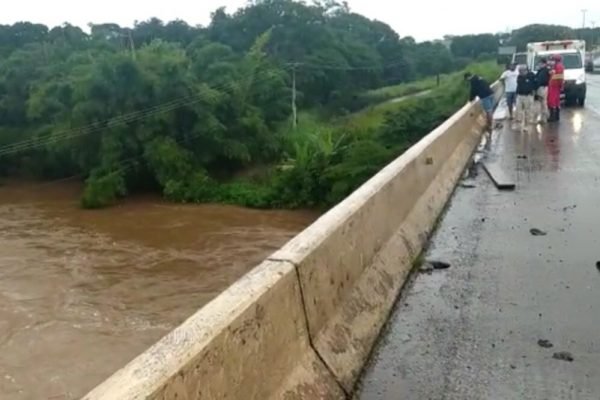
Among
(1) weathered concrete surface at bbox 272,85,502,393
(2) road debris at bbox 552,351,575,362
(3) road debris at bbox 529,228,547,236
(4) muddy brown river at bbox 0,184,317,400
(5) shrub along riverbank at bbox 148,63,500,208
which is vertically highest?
(1) weathered concrete surface at bbox 272,85,502,393

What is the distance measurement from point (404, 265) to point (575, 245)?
190cm

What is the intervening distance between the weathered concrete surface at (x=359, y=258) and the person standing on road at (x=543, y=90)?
12985 mm

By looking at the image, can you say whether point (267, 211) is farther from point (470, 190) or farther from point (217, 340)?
point (217, 340)

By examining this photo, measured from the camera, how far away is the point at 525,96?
19328mm

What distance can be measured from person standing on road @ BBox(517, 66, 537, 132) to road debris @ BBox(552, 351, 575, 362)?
15305mm

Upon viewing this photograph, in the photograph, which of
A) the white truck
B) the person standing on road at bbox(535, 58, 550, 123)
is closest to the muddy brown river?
the person standing on road at bbox(535, 58, 550, 123)

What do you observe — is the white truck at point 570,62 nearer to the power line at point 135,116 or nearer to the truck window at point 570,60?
the truck window at point 570,60

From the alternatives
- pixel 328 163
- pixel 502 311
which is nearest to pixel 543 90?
pixel 328 163

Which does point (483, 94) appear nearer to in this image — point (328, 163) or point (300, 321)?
point (328, 163)

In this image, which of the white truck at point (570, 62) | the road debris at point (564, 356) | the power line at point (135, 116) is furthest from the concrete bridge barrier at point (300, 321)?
the power line at point (135, 116)

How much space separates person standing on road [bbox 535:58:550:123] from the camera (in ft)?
63.4

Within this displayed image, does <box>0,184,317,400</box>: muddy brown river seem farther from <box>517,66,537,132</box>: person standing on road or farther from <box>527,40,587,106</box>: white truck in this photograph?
<box>527,40,587,106</box>: white truck

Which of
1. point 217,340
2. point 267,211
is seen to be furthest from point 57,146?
point 217,340

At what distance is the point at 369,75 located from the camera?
7138 centimetres
